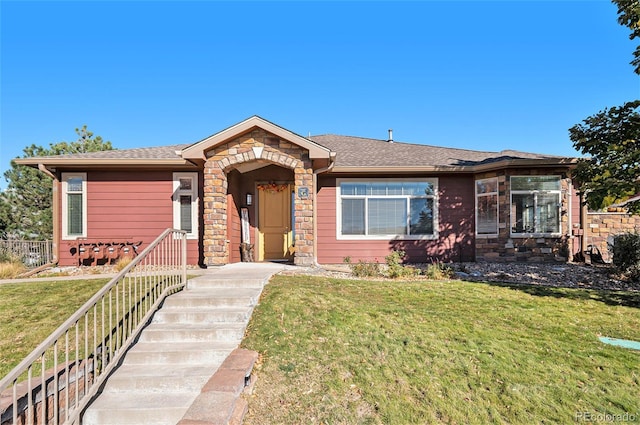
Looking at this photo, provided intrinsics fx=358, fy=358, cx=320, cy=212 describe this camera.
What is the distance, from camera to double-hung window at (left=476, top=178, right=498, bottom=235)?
386 inches

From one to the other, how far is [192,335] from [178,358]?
1.18 feet

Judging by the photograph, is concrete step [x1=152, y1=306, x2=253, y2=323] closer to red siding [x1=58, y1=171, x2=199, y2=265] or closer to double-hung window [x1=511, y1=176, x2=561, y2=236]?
red siding [x1=58, y1=171, x2=199, y2=265]

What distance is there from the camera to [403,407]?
3.14 m

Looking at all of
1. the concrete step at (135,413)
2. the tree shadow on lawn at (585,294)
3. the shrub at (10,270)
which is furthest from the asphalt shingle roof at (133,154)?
the tree shadow on lawn at (585,294)

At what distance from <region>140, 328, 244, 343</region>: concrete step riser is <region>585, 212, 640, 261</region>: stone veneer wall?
10458 millimetres

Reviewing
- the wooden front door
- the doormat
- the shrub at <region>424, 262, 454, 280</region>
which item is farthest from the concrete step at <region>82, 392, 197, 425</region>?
the wooden front door

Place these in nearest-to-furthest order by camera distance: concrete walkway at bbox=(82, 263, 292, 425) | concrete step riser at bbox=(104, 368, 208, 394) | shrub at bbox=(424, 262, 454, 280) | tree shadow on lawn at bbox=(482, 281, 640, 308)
Result: concrete walkway at bbox=(82, 263, 292, 425)
concrete step riser at bbox=(104, 368, 208, 394)
tree shadow on lawn at bbox=(482, 281, 640, 308)
shrub at bbox=(424, 262, 454, 280)

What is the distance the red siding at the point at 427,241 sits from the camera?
10266 millimetres

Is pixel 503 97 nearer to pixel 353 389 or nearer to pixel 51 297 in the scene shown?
pixel 353 389

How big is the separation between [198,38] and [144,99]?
738 centimetres

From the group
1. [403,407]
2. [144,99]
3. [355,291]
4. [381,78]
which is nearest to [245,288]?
[355,291]

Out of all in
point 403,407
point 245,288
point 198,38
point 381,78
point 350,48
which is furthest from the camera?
point 381,78

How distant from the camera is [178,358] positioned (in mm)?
3928

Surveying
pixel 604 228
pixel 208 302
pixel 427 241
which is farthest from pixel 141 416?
pixel 604 228
